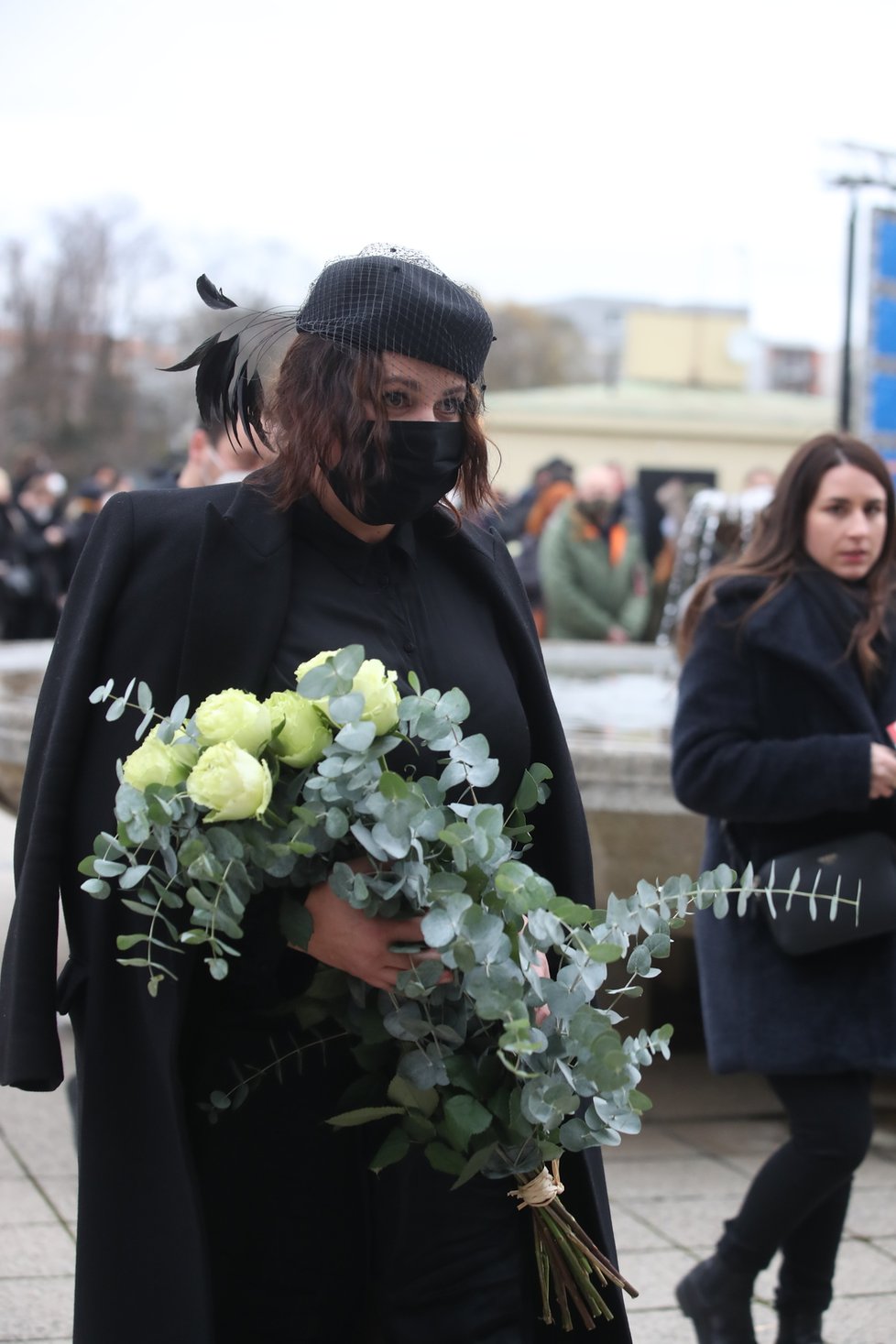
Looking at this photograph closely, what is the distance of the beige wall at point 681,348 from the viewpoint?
163 feet

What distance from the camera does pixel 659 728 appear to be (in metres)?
6.15

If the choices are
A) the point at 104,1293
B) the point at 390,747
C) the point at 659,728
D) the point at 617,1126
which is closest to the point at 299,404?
the point at 390,747

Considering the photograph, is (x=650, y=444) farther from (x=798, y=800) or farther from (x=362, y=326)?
(x=362, y=326)

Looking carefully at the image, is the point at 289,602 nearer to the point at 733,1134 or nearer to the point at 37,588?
the point at 733,1134

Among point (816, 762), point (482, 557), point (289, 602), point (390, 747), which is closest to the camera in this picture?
point (390, 747)

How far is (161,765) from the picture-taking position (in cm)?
197

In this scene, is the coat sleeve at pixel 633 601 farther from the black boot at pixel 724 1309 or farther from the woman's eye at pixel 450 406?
the woman's eye at pixel 450 406

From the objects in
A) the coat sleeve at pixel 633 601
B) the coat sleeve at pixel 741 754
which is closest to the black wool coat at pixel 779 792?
the coat sleeve at pixel 741 754

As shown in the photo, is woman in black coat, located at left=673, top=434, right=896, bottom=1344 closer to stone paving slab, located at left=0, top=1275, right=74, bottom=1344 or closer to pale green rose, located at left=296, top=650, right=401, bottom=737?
stone paving slab, located at left=0, top=1275, right=74, bottom=1344

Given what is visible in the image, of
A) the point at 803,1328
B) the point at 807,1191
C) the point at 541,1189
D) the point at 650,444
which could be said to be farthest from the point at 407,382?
the point at 650,444

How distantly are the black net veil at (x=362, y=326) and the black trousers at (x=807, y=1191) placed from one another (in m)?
1.72

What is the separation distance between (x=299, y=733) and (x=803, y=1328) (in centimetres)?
213

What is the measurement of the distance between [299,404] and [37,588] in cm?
1373

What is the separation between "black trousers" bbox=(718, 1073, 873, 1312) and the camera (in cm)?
336
